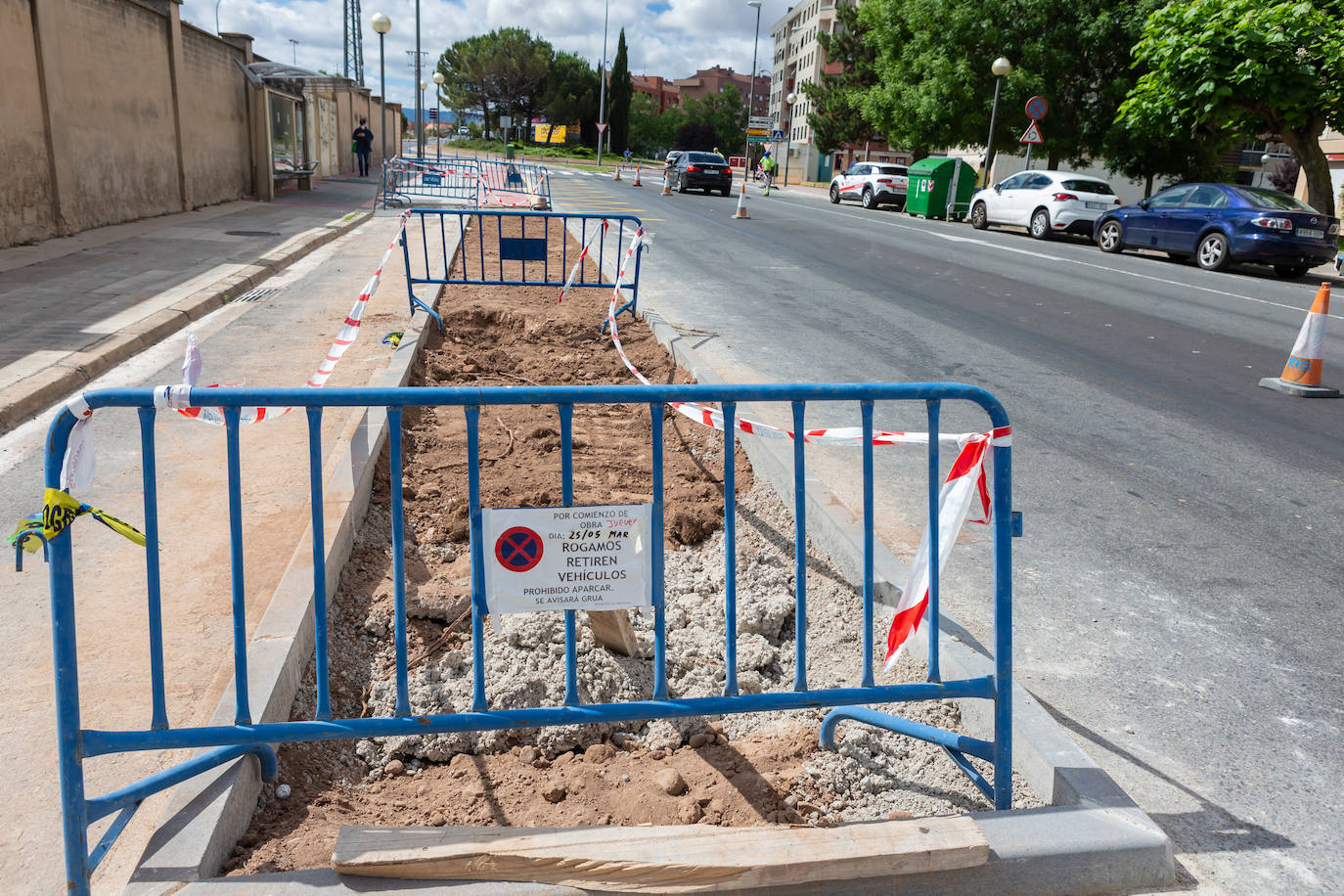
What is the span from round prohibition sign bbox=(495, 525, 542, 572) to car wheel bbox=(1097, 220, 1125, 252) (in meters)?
20.6

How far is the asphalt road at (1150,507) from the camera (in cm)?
310

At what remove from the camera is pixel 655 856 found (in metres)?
2.44

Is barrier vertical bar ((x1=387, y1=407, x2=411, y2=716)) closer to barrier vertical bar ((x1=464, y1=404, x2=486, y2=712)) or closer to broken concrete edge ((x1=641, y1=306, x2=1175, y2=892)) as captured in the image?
barrier vertical bar ((x1=464, y1=404, x2=486, y2=712))

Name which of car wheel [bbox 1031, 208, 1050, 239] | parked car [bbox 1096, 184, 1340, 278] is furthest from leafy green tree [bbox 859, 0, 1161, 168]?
parked car [bbox 1096, 184, 1340, 278]

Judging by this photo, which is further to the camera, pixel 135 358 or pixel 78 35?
pixel 78 35

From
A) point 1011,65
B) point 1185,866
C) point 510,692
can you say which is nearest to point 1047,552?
point 1185,866

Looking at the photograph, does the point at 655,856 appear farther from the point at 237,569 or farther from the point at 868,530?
the point at 237,569

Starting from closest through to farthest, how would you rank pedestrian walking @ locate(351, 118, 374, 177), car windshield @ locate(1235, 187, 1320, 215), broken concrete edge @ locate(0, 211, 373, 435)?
broken concrete edge @ locate(0, 211, 373, 435)
car windshield @ locate(1235, 187, 1320, 215)
pedestrian walking @ locate(351, 118, 374, 177)

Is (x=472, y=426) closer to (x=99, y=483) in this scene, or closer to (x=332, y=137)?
(x=99, y=483)

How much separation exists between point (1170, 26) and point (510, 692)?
24.6 m

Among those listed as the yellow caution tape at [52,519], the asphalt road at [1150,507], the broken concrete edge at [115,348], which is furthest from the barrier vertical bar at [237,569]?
the broken concrete edge at [115,348]

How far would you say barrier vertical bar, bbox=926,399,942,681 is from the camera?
2984 mm

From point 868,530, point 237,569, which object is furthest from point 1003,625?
point 237,569

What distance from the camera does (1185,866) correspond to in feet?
8.71
